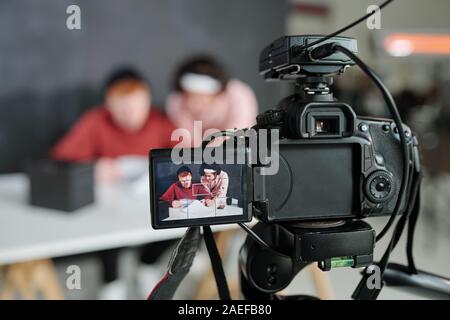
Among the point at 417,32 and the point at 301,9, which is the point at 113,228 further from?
the point at 301,9

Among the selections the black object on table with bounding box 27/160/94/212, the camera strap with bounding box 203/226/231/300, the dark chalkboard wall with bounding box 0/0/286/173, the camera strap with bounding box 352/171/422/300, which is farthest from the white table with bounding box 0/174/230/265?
the dark chalkboard wall with bounding box 0/0/286/173

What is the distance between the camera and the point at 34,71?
102 inches

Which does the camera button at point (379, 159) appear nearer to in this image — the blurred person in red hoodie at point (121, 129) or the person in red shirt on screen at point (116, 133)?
the blurred person in red hoodie at point (121, 129)

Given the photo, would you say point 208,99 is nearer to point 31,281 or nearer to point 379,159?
point 31,281

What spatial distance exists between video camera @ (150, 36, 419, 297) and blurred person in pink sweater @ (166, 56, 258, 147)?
1.65 m

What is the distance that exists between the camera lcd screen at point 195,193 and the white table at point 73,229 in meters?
0.82

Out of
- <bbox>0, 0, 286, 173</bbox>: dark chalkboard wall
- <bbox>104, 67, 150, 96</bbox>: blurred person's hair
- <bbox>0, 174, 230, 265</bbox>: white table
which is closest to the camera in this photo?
<bbox>0, 174, 230, 265</bbox>: white table

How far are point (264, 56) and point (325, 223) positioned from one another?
0.77 ft

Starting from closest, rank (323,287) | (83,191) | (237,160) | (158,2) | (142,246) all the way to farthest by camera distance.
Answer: (237,160)
(323,287)
(83,191)
(142,246)
(158,2)

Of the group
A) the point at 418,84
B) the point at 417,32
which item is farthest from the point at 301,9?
the point at 417,32

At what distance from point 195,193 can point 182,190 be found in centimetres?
2

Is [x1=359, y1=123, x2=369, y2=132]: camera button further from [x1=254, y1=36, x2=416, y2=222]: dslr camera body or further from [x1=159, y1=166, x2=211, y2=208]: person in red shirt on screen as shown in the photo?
[x1=159, y1=166, x2=211, y2=208]: person in red shirt on screen

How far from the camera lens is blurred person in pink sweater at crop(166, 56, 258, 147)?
2.22 meters

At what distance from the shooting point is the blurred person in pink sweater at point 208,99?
7.27ft
